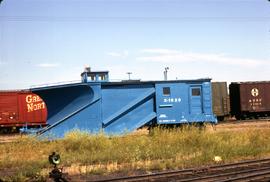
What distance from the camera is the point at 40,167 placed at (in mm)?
13383

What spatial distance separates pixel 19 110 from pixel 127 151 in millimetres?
16458

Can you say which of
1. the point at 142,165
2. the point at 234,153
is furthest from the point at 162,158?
the point at 234,153

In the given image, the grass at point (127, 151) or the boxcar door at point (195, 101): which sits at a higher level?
the boxcar door at point (195, 101)

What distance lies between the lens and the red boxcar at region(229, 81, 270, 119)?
116 feet

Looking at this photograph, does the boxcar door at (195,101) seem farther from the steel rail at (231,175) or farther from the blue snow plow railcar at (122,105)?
the steel rail at (231,175)

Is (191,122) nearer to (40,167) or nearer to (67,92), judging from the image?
(67,92)

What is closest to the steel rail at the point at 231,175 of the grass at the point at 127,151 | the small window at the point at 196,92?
the grass at the point at 127,151

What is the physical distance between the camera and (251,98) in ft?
116

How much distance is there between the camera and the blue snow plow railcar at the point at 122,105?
823 inches

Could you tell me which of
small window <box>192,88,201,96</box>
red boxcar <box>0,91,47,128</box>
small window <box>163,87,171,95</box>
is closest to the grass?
small window <box>163,87,171,95</box>

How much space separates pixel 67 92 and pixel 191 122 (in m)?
6.30

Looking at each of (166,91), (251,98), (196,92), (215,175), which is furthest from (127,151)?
(251,98)

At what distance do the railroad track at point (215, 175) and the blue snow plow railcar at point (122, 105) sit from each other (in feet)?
30.0

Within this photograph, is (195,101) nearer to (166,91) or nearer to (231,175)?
(166,91)
